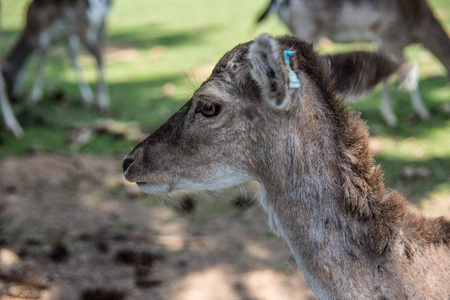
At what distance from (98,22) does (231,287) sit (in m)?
6.40

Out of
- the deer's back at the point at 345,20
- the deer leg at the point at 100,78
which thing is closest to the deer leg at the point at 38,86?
the deer leg at the point at 100,78

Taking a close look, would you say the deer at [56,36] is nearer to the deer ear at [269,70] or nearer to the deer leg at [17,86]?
the deer leg at [17,86]

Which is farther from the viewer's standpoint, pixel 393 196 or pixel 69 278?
pixel 69 278

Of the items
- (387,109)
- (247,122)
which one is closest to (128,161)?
(247,122)

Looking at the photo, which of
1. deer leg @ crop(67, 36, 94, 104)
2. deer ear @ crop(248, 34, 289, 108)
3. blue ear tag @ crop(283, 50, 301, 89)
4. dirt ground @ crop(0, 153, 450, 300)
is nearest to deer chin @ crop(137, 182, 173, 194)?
dirt ground @ crop(0, 153, 450, 300)

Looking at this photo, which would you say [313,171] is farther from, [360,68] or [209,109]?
[360,68]

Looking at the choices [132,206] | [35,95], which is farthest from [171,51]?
[132,206]

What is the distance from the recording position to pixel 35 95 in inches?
329

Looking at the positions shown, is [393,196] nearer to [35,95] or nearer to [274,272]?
[274,272]

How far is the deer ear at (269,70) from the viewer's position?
1.93 meters

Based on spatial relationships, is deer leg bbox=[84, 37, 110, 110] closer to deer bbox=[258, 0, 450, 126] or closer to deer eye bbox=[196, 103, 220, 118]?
deer bbox=[258, 0, 450, 126]

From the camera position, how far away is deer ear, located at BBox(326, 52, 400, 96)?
8.41 feet

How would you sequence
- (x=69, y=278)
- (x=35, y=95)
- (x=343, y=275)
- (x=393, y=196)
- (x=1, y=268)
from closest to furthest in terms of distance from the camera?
(x=343, y=275), (x=393, y=196), (x=1, y=268), (x=69, y=278), (x=35, y=95)

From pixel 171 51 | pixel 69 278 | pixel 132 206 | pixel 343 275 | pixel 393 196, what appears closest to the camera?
pixel 343 275
